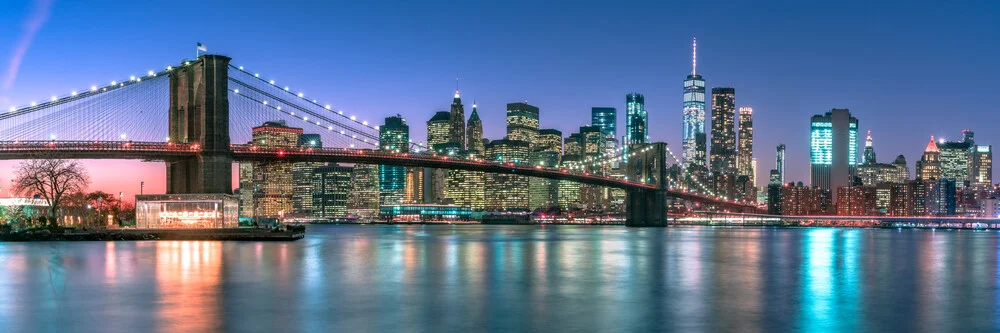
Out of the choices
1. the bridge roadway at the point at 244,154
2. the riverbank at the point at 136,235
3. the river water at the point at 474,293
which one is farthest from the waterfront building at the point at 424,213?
the river water at the point at 474,293

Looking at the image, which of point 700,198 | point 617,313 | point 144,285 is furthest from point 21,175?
point 700,198

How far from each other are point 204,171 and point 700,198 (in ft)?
237

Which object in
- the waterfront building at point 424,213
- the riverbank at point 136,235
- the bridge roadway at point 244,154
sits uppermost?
the bridge roadway at point 244,154

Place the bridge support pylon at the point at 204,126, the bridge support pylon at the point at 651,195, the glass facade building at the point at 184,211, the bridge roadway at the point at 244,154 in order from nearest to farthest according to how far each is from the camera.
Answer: the bridge roadway at the point at 244,154 < the glass facade building at the point at 184,211 < the bridge support pylon at the point at 204,126 < the bridge support pylon at the point at 651,195

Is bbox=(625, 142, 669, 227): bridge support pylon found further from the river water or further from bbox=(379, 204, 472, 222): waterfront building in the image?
bbox=(379, 204, 472, 222): waterfront building

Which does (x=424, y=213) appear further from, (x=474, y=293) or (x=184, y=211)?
(x=474, y=293)

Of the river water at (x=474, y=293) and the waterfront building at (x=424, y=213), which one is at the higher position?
the river water at (x=474, y=293)

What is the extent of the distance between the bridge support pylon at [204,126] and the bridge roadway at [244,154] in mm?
920

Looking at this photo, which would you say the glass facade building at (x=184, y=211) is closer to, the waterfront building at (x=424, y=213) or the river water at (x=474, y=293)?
the river water at (x=474, y=293)

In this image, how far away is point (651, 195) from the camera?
97.8 m

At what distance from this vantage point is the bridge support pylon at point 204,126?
2026 inches

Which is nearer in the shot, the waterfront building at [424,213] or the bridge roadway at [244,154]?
the bridge roadway at [244,154]

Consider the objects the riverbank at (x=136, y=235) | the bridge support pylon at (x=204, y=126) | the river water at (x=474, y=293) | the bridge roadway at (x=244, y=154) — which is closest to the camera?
the river water at (x=474, y=293)

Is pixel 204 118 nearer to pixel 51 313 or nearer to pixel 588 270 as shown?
pixel 588 270
